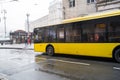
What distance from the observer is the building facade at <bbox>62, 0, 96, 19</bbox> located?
2750 centimetres

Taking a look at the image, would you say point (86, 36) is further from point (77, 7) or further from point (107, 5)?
point (77, 7)

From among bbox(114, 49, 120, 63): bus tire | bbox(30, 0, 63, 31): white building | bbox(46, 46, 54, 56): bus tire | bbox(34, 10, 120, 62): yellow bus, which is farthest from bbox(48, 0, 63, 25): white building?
bbox(114, 49, 120, 63): bus tire

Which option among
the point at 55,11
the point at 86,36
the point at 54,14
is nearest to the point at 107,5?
the point at 86,36

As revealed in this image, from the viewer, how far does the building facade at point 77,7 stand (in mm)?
27500

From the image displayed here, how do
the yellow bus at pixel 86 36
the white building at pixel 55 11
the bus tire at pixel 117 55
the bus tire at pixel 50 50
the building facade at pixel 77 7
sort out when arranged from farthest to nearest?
the white building at pixel 55 11 < the building facade at pixel 77 7 < the bus tire at pixel 50 50 < the yellow bus at pixel 86 36 < the bus tire at pixel 117 55

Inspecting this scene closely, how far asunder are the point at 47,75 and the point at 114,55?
4571 mm

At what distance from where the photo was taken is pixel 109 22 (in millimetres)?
11914

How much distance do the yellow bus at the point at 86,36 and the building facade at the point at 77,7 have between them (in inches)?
471

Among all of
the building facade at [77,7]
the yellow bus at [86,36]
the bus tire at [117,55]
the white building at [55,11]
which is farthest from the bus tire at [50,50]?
the white building at [55,11]

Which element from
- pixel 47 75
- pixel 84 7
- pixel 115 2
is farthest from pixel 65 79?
pixel 84 7

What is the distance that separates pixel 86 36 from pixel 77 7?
56.6 ft

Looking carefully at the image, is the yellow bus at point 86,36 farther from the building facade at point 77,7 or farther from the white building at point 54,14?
the white building at point 54,14

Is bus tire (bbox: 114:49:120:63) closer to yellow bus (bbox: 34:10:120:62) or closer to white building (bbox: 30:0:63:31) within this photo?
yellow bus (bbox: 34:10:120:62)

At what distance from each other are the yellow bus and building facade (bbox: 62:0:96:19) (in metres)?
12.0
